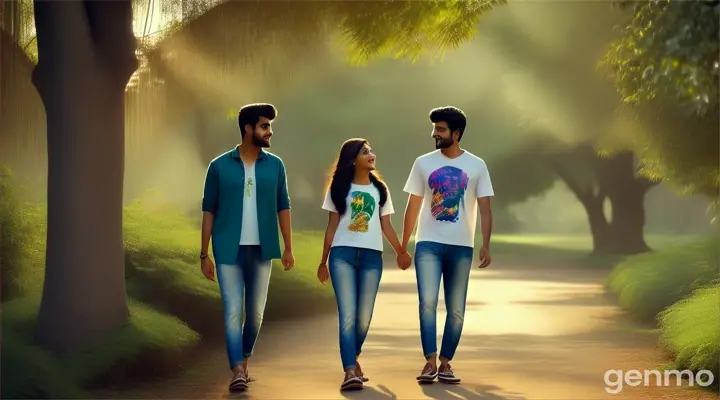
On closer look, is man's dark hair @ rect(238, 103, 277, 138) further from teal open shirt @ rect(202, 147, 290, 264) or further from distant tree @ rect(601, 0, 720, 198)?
distant tree @ rect(601, 0, 720, 198)

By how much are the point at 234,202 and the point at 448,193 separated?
1.79 meters

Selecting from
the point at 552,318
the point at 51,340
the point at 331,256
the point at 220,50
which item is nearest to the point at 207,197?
the point at 331,256

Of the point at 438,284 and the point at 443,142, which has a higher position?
the point at 443,142

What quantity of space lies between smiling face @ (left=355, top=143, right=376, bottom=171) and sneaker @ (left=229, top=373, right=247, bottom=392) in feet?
6.53

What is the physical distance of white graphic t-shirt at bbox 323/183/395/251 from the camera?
34.9 ft

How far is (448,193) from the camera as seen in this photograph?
1090 cm

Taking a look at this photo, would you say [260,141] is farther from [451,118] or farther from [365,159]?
[451,118]

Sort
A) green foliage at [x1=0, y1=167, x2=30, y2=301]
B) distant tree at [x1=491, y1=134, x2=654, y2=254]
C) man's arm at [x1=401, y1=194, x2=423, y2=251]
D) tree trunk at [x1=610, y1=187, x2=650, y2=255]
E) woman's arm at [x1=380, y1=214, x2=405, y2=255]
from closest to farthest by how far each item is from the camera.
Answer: woman's arm at [x1=380, y1=214, x2=405, y2=255] → man's arm at [x1=401, y1=194, x2=423, y2=251] → green foliage at [x1=0, y1=167, x2=30, y2=301] → tree trunk at [x1=610, y1=187, x2=650, y2=255] → distant tree at [x1=491, y1=134, x2=654, y2=254]

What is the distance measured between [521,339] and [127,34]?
6.43 meters

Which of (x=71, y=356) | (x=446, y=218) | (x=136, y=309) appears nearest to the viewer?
(x=446, y=218)

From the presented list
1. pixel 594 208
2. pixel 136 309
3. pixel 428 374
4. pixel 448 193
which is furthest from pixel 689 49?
pixel 594 208

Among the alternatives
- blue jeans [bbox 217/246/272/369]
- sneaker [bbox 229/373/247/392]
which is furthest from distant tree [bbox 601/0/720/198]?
sneaker [bbox 229/373/247/392]

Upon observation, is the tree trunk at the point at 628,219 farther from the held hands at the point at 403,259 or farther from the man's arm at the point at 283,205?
the man's arm at the point at 283,205

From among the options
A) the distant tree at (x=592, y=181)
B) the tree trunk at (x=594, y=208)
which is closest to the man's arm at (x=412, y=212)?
the distant tree at (x=592, y=181)
